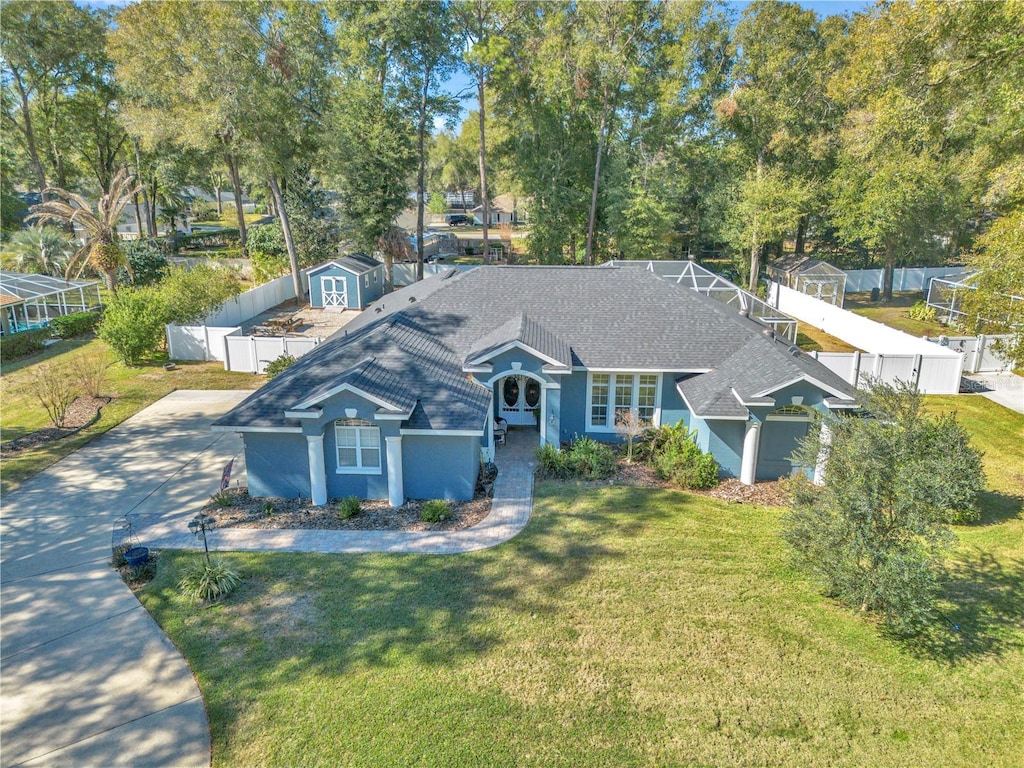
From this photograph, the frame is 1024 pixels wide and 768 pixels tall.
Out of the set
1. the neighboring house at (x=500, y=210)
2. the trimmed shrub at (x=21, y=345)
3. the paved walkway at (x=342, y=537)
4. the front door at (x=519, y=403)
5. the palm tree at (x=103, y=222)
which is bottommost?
the paved walkway at (x=342, y=537)

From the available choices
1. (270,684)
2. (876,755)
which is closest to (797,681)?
(876,755)

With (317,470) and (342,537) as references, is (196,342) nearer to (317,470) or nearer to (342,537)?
(317,470)

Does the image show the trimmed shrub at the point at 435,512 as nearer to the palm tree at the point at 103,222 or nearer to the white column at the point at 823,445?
the white column at the point at 823,445

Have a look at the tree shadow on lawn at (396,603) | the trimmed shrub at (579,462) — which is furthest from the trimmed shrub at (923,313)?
the tree shadow on lawn at (396,603)

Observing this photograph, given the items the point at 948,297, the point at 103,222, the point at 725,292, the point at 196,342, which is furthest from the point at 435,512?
the point at 948,297

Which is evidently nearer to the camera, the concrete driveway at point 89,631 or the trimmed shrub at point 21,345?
the concrete driveway at point 89,631

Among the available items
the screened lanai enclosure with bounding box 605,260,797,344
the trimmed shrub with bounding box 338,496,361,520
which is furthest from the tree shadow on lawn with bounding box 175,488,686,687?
the screened lanai enclosure with bounding box 605,260,797,344
